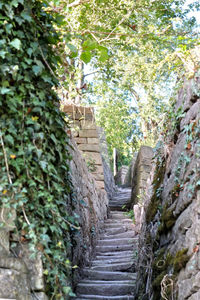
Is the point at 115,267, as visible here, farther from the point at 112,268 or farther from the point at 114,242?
the point at 114,242

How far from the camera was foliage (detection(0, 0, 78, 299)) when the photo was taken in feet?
8.82

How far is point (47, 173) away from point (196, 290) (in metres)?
1.33

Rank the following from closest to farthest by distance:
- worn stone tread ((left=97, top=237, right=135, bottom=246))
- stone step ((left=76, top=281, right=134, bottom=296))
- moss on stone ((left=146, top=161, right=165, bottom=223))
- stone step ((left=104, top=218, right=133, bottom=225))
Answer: moss on stone ((left=146, top=161, right=165, bottom=223)) → stone step ((left=76, top=281, right=134, bottom=296)) → worn stone tread ((left=97, top=237, right=135, bottom=246)) → stone step ((left=104, top=218, right=133, bottom=225))

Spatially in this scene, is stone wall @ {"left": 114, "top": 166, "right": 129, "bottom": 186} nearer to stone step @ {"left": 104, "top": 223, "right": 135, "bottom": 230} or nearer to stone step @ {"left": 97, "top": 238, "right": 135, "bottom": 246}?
stone step @ {"left": 104, "top": 223, "right": 135, "bottom": 230}

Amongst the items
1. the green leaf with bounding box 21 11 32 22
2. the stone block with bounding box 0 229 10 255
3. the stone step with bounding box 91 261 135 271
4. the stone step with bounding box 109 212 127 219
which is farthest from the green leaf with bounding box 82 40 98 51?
the stone step with bounding box 109 212 127 219

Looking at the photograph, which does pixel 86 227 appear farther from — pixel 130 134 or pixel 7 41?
pixel 130 134

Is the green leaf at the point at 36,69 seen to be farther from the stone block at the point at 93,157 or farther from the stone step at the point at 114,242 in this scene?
the stone block at the point at 93,157

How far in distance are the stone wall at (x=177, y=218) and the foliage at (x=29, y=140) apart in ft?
2.85

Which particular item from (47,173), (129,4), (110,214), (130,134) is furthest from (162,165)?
(130,134)

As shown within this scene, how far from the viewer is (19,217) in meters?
2.68

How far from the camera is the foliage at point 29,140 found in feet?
8.82

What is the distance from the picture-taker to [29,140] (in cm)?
285

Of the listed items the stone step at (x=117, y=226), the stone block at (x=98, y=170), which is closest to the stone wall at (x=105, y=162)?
the stone block at (x=98, y=170)

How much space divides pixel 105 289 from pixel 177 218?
7.08 ft
